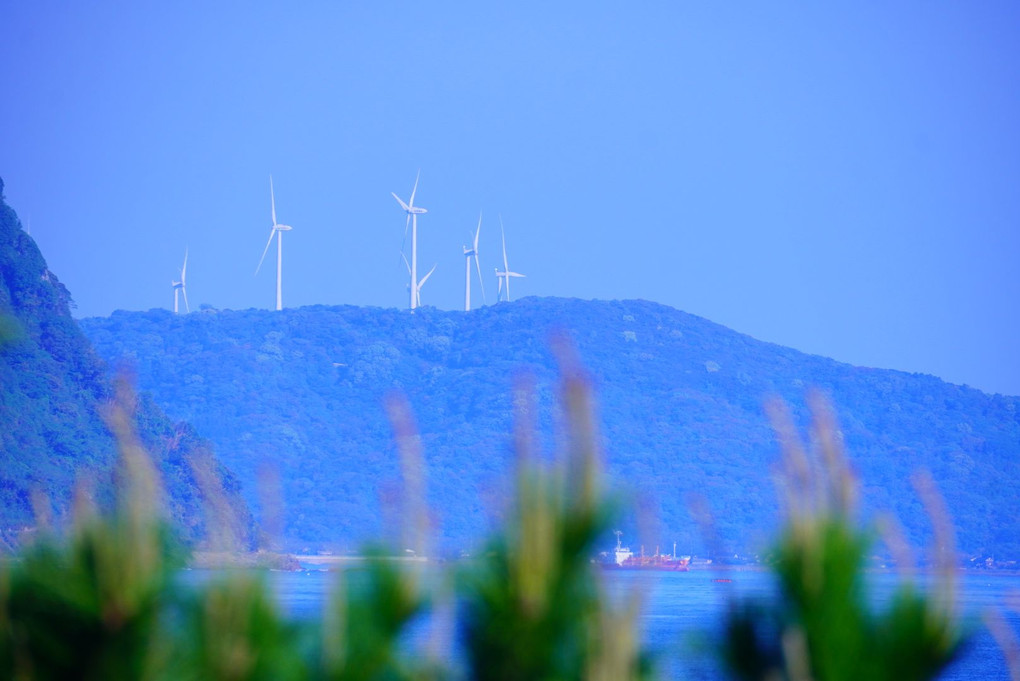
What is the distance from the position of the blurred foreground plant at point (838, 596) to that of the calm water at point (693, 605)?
0.18 m

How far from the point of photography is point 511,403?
113500 mm

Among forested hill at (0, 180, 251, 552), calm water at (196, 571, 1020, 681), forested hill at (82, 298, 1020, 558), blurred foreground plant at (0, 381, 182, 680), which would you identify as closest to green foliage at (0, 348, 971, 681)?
blurred foreground plant at (0, 381, 182, 680)

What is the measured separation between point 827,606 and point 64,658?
3.30 metres

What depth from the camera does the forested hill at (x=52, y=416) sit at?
67188 millimetres

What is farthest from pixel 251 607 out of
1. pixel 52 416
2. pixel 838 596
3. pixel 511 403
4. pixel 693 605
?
pixel 511 403

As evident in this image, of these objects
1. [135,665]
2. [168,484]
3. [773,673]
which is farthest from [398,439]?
[168,484]

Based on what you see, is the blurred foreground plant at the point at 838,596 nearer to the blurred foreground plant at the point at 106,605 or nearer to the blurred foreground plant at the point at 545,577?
the blurred foreground plant at the point at 545,577

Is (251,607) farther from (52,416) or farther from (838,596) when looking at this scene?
(52,416)

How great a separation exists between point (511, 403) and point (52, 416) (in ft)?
151

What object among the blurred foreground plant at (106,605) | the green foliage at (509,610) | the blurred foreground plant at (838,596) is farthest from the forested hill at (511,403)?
the blurred foreground plant at (838,596)

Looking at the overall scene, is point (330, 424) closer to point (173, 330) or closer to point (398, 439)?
point (173, 330)

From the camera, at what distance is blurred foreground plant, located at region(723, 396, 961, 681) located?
5.89 m

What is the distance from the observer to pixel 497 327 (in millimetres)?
148500

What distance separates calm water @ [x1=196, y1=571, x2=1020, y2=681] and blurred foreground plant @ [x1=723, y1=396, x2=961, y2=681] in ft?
0.60
